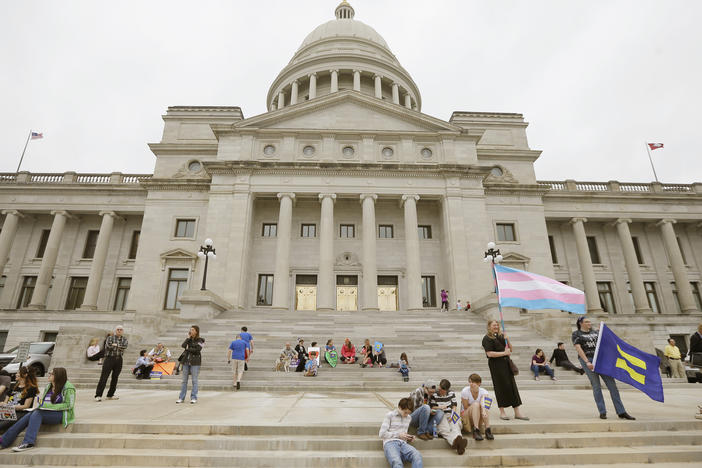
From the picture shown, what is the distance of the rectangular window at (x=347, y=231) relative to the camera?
33188mm

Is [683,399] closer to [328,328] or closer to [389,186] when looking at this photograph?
[328,328]

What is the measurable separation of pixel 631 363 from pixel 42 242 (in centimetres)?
4522

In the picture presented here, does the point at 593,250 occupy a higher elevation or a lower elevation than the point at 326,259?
higher

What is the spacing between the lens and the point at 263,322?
2197 cm

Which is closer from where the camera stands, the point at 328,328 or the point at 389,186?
the point at 328,328

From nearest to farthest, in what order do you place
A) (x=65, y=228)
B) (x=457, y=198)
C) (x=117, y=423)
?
(x=117, y=423), (x=457, y=198), (x=65, y=228)

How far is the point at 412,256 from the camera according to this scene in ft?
97.7

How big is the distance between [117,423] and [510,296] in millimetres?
8691

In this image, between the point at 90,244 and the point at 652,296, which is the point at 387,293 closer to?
the point at 652,296

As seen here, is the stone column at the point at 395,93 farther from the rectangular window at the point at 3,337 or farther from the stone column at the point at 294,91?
the rectangular window at the point at 3,337

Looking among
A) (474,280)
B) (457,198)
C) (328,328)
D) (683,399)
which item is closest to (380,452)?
(683,399)

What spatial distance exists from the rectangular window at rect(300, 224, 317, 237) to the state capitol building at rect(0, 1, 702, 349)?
→ 0.12 m

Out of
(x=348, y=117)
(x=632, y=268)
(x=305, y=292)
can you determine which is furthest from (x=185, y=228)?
(x=632, y=268)

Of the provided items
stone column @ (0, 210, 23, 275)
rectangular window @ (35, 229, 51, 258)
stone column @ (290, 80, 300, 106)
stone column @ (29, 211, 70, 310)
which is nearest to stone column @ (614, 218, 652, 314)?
stone column @ (290, 80, 300, 106)
